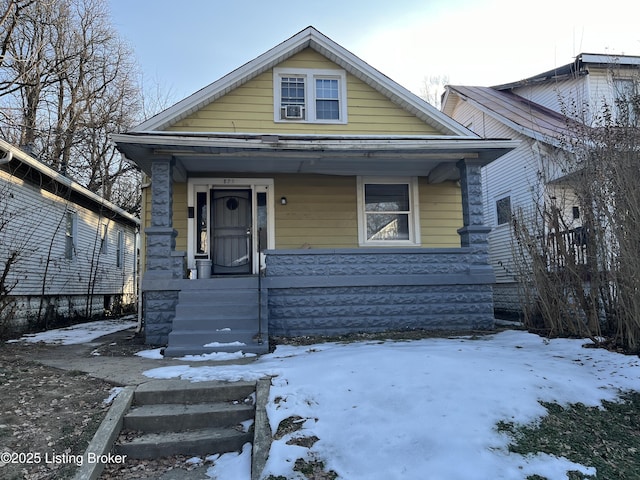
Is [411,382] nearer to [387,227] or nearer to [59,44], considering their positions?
[387,227]

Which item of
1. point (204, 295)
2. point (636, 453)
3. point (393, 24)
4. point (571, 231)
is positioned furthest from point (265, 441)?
point (393, 24)

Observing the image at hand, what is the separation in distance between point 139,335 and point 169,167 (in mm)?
3337

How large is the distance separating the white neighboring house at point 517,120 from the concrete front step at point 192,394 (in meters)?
8.62

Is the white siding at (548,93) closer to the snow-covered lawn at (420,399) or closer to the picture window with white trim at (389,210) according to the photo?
the picture window with white trim at (389,210)

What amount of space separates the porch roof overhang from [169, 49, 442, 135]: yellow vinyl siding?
2.96ft

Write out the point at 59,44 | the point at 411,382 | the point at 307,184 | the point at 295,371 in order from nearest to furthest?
the point at 411,382 < the point at 295,371 < the point at 307,184 < the point at 59,44

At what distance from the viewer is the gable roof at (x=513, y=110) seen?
1164cm

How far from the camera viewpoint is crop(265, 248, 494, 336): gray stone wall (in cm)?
776

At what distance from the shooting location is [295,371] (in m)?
4.94

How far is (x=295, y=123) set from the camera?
32.1ft

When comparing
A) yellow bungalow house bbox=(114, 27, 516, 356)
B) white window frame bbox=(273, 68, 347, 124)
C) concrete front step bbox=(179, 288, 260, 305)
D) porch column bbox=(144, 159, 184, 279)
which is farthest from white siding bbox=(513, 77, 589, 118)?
porch column bbox=(144, 159, 184, 279)

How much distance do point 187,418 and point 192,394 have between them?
376mm

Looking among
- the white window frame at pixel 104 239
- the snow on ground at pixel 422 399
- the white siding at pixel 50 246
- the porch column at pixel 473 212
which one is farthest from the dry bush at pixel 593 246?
the white window frame at pixel 104 239

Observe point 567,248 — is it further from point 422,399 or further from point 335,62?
point 335,62
